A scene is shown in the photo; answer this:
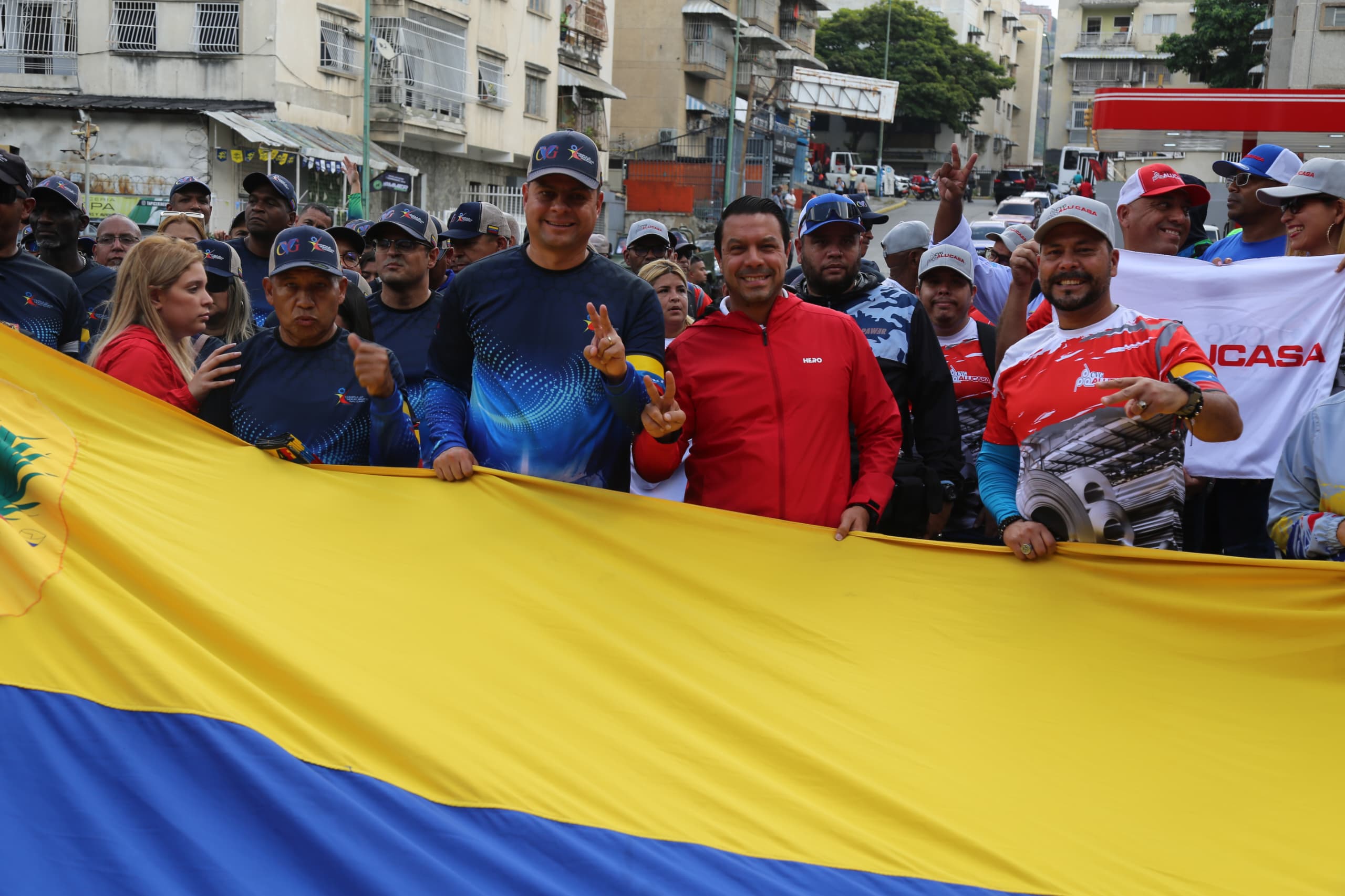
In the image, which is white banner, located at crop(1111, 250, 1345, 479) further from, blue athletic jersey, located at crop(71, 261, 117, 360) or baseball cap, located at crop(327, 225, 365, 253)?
baseball cap, located at crop(327, 225, 365, 253)

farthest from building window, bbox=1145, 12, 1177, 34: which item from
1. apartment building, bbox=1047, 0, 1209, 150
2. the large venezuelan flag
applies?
the large venezuelan flag

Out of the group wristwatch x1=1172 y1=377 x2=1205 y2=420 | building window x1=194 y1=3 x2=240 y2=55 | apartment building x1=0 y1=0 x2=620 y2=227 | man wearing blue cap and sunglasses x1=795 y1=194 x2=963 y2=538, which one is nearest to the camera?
wristwatch x1=1172 y1=377 x2=1205 y2=420

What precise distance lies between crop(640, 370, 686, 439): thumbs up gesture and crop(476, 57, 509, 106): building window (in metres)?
35.2

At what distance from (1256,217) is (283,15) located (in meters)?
26.7

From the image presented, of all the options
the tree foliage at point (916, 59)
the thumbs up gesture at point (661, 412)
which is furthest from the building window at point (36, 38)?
the tree foliage at point (916, 59)

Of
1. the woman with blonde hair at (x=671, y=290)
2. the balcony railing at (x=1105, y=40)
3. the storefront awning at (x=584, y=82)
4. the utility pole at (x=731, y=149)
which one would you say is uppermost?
the balcony railing at (x=1105, y=40)

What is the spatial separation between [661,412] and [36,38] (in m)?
31.0

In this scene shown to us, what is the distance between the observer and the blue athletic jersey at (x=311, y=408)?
4.41 meters

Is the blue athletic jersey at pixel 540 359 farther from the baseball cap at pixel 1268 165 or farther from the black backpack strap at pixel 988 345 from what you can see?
the baseball cap at pixel 1268 165

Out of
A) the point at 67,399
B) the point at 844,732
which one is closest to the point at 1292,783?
the point at 844,732

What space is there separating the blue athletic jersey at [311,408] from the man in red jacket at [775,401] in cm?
99

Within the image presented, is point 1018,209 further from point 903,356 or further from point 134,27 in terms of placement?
point 903,356

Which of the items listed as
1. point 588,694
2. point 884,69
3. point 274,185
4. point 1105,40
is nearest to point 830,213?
point 588,694

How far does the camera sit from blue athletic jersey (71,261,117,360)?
5.73m
